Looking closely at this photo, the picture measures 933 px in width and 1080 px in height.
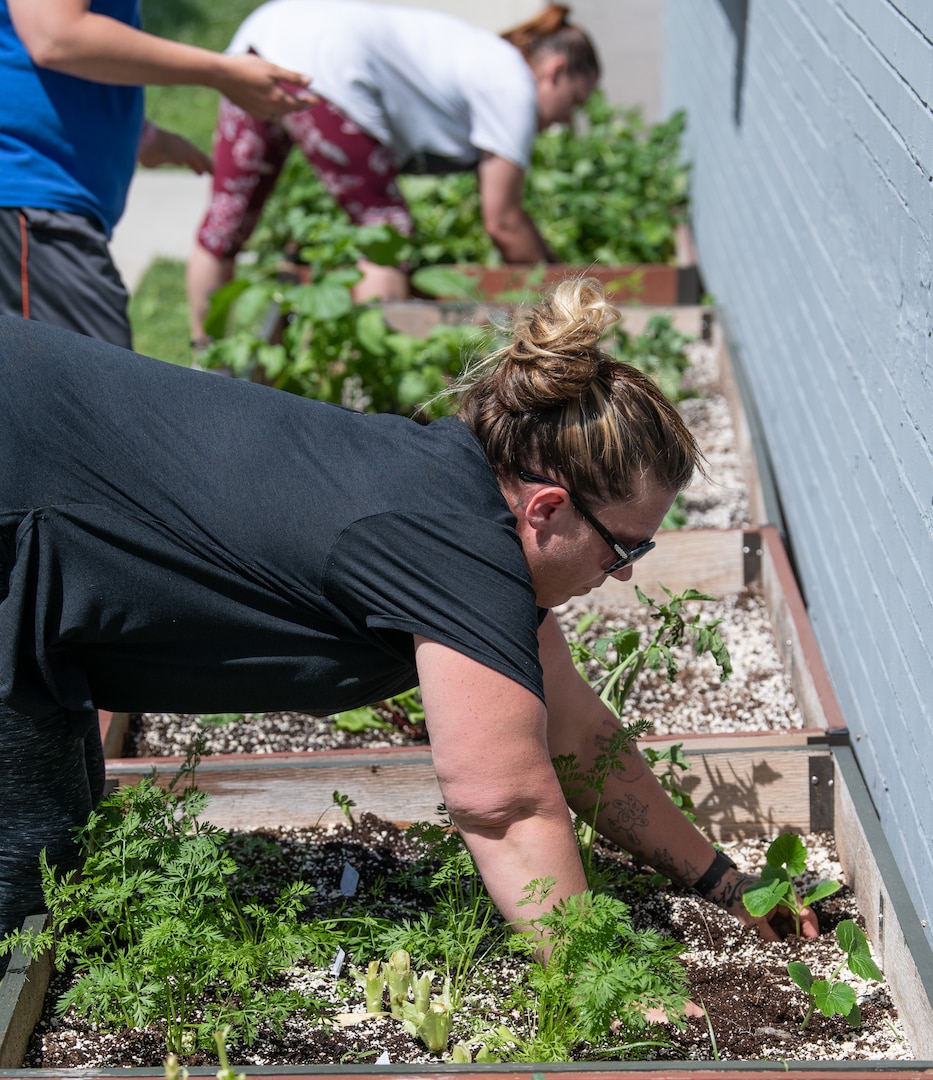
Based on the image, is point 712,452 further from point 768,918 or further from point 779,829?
point 768,918

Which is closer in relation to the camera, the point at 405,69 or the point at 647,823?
the point at 647,823

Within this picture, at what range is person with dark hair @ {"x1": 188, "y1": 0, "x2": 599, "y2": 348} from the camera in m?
4.86

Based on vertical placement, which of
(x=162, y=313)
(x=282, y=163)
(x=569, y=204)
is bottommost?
(x=162, y=313)

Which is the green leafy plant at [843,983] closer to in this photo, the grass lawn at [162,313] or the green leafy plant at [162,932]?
the green leafy plant at [162,932]

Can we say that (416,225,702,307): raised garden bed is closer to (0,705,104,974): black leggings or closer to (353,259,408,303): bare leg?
(353,259,408,303): bare leg

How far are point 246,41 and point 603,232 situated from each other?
2428 millimetres

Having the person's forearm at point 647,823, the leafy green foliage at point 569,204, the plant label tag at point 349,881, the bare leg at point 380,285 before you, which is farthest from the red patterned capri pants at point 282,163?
the person's forearm at point 647,823

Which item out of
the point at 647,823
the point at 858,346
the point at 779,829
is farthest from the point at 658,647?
the point at 858,346

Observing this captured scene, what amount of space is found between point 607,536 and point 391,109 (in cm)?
349

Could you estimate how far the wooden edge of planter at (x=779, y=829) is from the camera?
5.91 feet

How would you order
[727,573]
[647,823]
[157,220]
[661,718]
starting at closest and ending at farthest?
[647,823], [661,718], [727,573], [157,220]

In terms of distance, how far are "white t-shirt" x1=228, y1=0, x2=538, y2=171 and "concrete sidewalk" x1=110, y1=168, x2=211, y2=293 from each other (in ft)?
9.04

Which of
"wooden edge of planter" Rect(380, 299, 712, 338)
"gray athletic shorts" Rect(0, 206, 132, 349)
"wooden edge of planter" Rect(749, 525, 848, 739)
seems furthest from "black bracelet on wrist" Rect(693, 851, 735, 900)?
"wooden edge of planter" Rect(380, 299, 712, 338)

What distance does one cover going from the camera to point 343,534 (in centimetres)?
180
